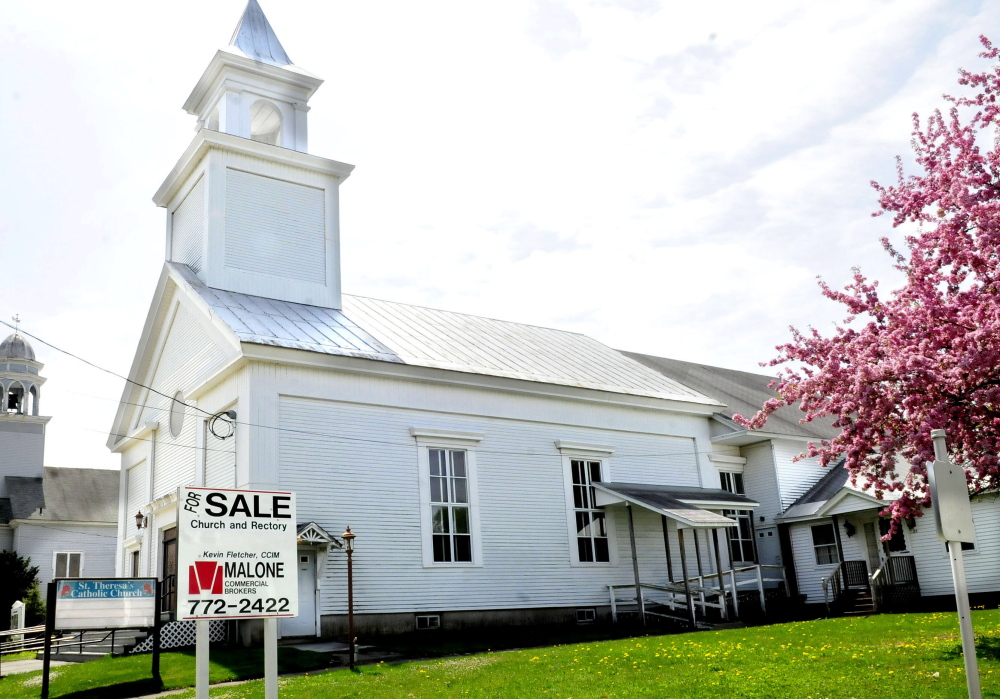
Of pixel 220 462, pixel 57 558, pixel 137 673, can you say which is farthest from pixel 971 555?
pixel 57 558

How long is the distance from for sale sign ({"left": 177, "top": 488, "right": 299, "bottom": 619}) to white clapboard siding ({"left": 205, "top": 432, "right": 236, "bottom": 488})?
43.0 ft

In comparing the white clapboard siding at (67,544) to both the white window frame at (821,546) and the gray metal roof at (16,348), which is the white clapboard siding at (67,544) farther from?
the white window frame at (821,546)

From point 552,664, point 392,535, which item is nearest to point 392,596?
point 392,535

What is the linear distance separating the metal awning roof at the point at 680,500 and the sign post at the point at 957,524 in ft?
52.0

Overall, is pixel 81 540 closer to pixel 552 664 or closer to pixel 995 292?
pixel 552 664

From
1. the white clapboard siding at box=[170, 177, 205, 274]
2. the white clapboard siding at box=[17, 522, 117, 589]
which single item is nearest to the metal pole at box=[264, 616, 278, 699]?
the white clapboard siding at box=[170, 177, 205, 274]

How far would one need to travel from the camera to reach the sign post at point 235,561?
24.4 feet

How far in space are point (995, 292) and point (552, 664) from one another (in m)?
8.06

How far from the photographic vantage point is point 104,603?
15383 mm

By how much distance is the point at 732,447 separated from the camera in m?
30.3

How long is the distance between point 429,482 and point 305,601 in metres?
4.16

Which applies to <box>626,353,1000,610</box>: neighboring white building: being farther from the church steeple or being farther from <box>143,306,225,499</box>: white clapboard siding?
<box>143,306,225,499</box>: white clapboard siding

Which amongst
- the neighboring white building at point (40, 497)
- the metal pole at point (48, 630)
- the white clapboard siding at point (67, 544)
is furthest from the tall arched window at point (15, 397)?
the metal pole at point (48, 630)

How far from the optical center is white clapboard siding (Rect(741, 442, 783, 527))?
29.6 meters
